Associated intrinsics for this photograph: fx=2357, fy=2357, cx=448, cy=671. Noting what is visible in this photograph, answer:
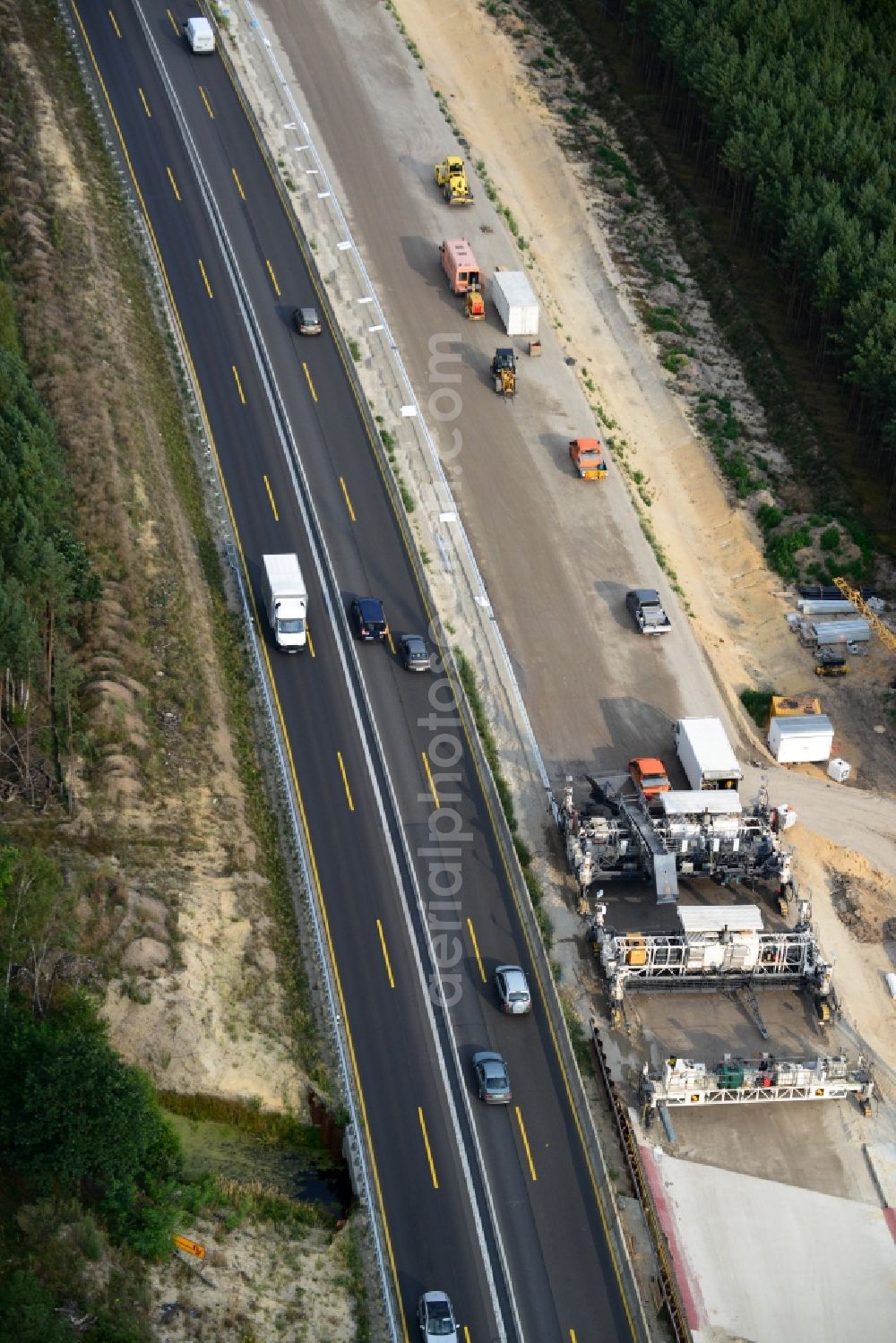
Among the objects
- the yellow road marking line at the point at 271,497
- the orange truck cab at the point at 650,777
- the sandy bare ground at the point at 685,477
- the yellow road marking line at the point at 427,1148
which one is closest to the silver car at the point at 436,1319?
the yellow road marking line at the point at 427,1148

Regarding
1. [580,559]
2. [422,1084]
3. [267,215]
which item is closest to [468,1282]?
[422,1084]

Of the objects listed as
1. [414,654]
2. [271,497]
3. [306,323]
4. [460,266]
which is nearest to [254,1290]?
[414,654]

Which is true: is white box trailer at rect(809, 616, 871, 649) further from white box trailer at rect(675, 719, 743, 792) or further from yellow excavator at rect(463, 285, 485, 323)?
yellow excavator at rect(463, 285, 485, 323)

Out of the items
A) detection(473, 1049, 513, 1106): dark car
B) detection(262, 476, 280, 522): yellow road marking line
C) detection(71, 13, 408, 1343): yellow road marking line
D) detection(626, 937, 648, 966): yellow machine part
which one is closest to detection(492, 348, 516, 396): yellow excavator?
detection(71, 13, 408, 1343): yellow road marking line

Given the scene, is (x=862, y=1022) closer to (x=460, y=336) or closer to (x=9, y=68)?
(x=460, y=336)

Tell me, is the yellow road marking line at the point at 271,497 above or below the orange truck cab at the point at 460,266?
below

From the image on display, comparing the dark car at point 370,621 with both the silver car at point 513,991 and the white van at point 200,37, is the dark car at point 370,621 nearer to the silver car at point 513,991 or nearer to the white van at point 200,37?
the silver car at point 513,991

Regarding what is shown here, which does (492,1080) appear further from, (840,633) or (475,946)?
(840,633)
